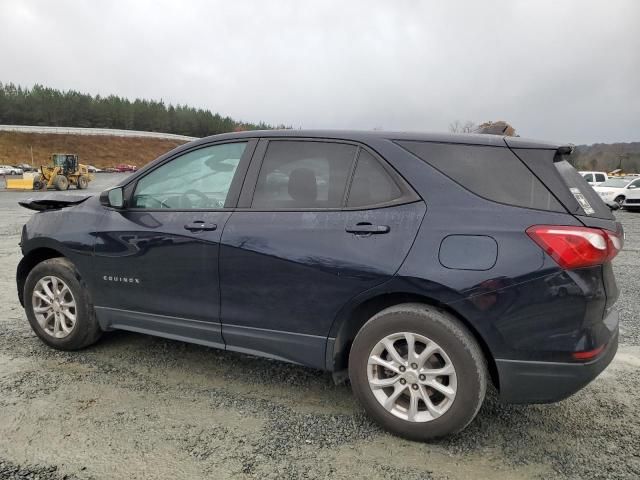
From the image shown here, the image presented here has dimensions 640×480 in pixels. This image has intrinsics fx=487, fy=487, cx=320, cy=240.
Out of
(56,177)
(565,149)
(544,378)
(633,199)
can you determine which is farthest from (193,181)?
(56,177)

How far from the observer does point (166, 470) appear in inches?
92.1

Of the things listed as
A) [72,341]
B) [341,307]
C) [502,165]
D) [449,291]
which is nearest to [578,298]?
[449,291]

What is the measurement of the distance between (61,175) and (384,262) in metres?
32.1

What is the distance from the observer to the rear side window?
8.16 feet

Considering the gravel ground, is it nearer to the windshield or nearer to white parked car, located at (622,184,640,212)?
white parked car, located at (622,184,640,212)

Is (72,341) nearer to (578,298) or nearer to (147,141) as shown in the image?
(578,298)

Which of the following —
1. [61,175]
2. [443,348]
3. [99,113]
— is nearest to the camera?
[443,348]

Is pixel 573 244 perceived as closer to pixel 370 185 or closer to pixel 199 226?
pixel 370 185

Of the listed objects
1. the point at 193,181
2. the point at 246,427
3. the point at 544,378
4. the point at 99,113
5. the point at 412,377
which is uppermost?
the point at 99,113

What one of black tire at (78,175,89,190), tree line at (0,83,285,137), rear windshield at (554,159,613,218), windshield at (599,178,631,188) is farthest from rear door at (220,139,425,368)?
tree line at (0,83,285,137)

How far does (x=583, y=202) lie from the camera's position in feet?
8.18

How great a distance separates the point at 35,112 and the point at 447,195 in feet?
343

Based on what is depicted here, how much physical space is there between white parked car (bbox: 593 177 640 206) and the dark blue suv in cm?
2109

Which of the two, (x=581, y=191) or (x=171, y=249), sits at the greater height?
(x=581, y=191)
